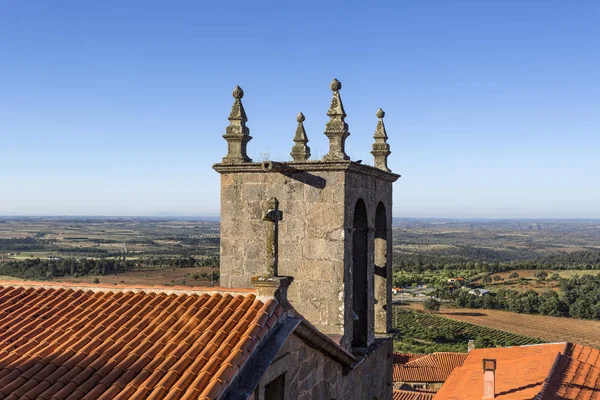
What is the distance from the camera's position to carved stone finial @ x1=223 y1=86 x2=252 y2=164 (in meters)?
8.54

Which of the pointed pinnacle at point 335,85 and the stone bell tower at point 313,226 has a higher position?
the pointed pinnacle at point 335,85

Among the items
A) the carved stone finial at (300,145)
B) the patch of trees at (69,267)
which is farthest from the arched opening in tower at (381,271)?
the patch of trees at (69,267)

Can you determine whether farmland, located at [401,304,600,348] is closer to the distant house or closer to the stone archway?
the distant house

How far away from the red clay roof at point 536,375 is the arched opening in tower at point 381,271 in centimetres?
551

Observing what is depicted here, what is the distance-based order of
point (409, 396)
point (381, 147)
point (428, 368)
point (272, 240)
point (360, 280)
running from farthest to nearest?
point (428, 368), point (409, 396), point (381, 147), point (360, 280), point (272, 240)

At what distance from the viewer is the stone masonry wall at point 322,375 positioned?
585 cm

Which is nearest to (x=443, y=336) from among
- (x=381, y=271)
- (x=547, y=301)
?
(x=547, y=301)

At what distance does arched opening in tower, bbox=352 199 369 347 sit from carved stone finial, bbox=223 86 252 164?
6.22 feet

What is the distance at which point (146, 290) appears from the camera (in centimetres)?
670

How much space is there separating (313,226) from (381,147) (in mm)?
2693

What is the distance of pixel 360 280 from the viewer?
28.7ft

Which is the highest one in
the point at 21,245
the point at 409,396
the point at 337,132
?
the point at 337,132

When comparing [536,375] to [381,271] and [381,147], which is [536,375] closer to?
[381,271]

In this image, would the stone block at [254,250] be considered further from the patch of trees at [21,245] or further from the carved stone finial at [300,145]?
the patch of trees at [21,245]
